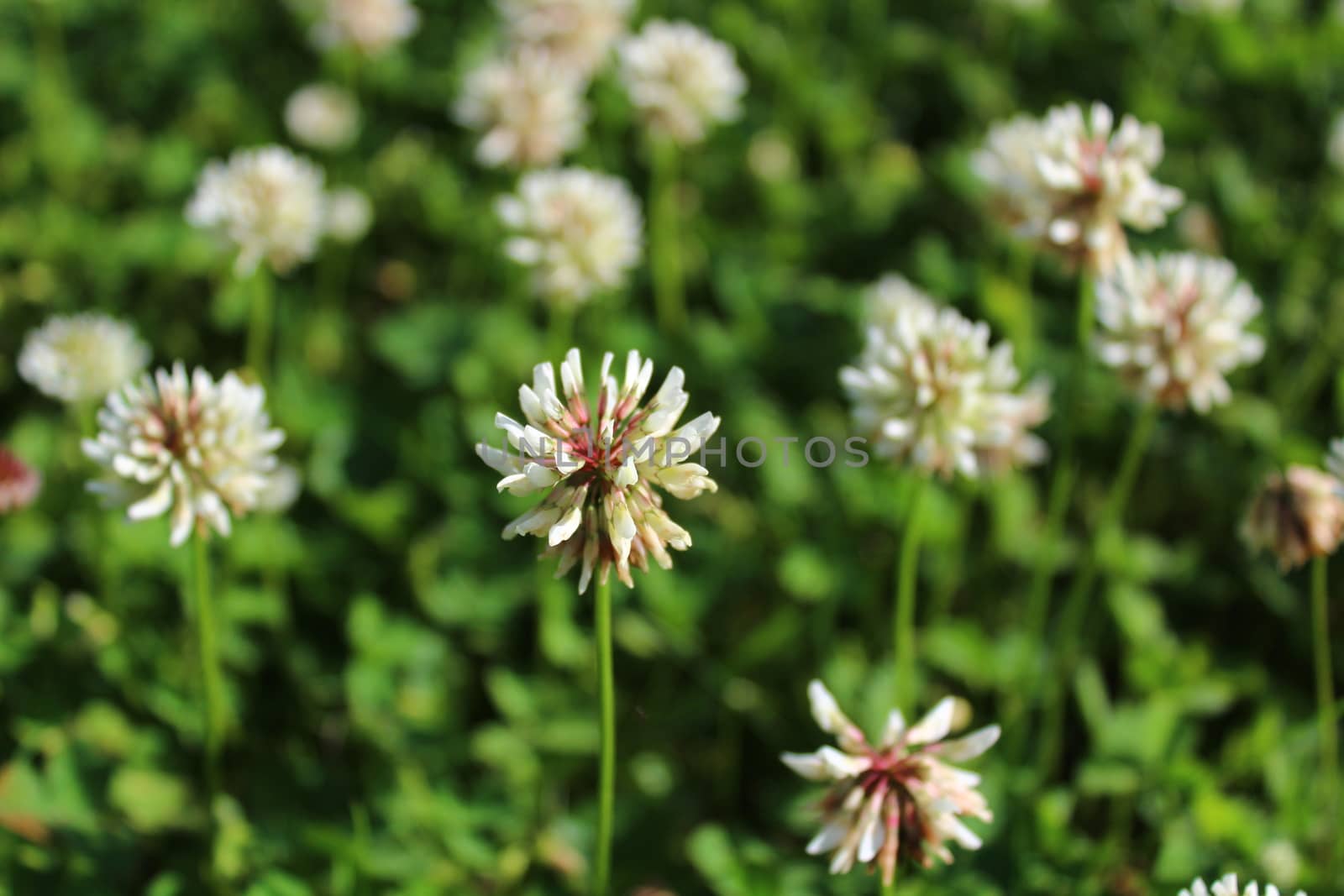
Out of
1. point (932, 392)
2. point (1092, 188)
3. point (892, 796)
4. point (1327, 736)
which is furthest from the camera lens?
point (1327, 736)

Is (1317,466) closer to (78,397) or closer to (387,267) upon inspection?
(387,267)

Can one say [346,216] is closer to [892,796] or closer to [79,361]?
[79,361]

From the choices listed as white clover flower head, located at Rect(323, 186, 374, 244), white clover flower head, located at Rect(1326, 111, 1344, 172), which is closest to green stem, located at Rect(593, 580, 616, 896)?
white clover flower head, located at Rect(323, 186, 374, 244)

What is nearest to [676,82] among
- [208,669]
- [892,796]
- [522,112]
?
[522,112]

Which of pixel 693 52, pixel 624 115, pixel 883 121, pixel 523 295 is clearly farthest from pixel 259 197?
pixel 883 121

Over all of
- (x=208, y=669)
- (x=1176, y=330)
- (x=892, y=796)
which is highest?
(x=1176, y=330)

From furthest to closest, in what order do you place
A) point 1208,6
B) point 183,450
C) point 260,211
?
point 1208,6
point 260,211
point 183,450
